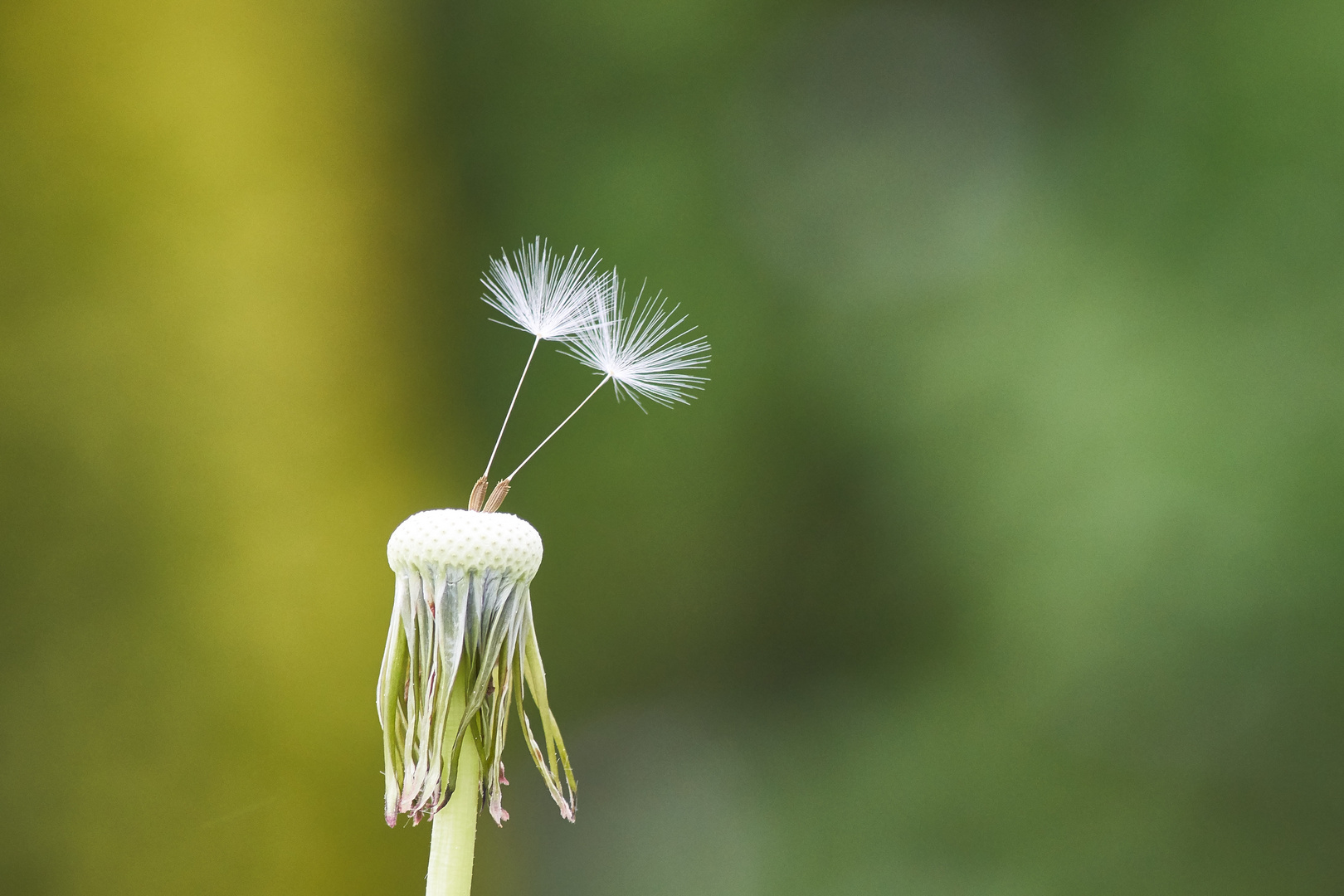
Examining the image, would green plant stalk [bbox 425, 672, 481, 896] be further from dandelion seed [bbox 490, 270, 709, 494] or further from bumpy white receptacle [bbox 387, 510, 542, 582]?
dandelion seed [bbox 490, 270, 709, 494]

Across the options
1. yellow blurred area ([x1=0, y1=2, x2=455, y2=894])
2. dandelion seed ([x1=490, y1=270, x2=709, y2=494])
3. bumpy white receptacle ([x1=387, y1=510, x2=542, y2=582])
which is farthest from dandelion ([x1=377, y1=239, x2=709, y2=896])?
yellow blurred area ([x1=0, y1=2, x2=455, y2=894])

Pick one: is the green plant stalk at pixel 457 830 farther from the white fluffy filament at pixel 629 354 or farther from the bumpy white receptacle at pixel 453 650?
the white fluffy filament at pixel 629 354

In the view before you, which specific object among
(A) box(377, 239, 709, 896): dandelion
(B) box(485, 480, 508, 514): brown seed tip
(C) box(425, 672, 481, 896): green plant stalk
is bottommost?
(C) box(425, 672, 481, 896): green plant stalk

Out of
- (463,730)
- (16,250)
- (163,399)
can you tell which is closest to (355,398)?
(163,399)

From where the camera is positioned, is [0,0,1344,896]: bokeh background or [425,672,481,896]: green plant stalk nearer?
[425,672,481,896]: green plant stalk

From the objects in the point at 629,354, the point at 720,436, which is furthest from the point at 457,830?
the point at 720,436

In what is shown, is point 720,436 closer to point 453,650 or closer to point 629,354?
point 629,354

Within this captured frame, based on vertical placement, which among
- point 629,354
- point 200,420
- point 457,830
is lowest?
point 457,830
